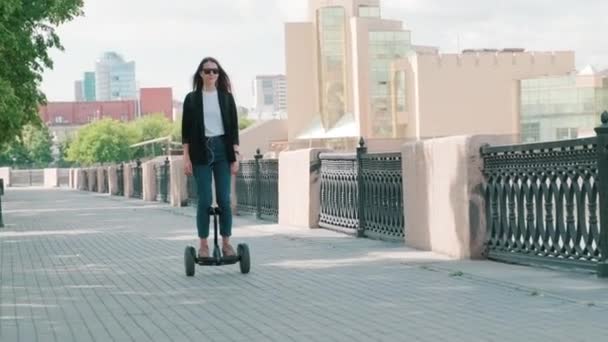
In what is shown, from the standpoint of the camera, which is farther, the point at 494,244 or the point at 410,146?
the point at 410,146

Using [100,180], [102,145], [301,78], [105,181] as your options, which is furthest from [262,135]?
[105,181]

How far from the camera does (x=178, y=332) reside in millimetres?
7730

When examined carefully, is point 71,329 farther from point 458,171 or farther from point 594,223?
point 458,171

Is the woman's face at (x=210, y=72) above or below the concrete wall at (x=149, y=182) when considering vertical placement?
above

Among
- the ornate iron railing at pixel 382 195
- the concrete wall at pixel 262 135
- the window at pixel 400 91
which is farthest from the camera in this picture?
the concrete wall at pixel 262 135

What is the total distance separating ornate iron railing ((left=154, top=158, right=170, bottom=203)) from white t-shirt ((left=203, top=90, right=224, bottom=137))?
2626 cm

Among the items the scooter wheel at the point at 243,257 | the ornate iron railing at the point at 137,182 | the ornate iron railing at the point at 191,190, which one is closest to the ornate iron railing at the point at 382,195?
the scooter wheel at the point at 243,257

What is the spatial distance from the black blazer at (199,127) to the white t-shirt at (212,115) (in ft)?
0.10

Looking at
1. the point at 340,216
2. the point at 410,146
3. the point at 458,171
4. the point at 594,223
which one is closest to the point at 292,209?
the point at 340,216

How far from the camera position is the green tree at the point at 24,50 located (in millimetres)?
22562

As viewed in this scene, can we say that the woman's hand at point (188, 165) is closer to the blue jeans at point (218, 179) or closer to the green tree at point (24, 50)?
the blue jeans at point (218, 179)

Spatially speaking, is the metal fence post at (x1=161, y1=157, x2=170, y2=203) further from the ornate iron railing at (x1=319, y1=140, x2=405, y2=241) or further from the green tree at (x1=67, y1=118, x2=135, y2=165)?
the green tree at (x1=67, y1=118, x2=135, y2=165)

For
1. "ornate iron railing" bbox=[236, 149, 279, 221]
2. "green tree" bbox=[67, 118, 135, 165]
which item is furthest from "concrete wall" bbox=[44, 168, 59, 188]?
"ornate iron railing" bbox=[236, 149, 279, 221]

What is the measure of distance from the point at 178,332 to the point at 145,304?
160cm
